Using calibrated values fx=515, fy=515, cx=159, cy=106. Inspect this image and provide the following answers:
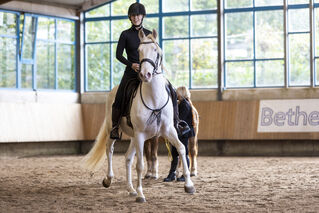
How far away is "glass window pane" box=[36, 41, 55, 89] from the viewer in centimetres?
1794

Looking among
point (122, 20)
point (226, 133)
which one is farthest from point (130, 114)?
point (122, 20)

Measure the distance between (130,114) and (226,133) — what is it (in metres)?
10.1

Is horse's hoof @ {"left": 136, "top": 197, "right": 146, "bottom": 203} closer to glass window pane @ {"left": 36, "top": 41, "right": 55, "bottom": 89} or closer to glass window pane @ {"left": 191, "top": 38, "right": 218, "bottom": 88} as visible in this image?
glass window pane @ {"left": 191, "top": 38, "right": 218, "bottom": 88}

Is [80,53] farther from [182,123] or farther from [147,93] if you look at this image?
[147,93]

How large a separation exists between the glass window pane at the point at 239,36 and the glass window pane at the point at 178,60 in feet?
5.07

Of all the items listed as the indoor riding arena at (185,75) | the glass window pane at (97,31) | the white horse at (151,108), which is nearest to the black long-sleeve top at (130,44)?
the white horse at (151,108)

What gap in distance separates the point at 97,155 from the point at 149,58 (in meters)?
3.10

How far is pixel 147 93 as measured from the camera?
21.8 ft

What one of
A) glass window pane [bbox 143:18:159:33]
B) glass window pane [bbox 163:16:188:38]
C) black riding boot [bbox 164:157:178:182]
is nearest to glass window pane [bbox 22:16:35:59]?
glass window pane [bbox 143:18:159:33]

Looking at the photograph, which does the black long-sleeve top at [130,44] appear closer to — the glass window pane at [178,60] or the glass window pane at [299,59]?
the glass window pane at [299,59]

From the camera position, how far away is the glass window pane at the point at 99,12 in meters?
19.0

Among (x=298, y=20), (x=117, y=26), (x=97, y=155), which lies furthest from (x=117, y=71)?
(x=97, y=155)

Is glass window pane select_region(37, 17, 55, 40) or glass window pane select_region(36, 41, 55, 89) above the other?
glass window pane select_region(37, 17, 55, 40)

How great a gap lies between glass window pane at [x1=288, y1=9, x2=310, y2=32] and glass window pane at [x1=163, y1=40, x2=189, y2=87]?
363cm
